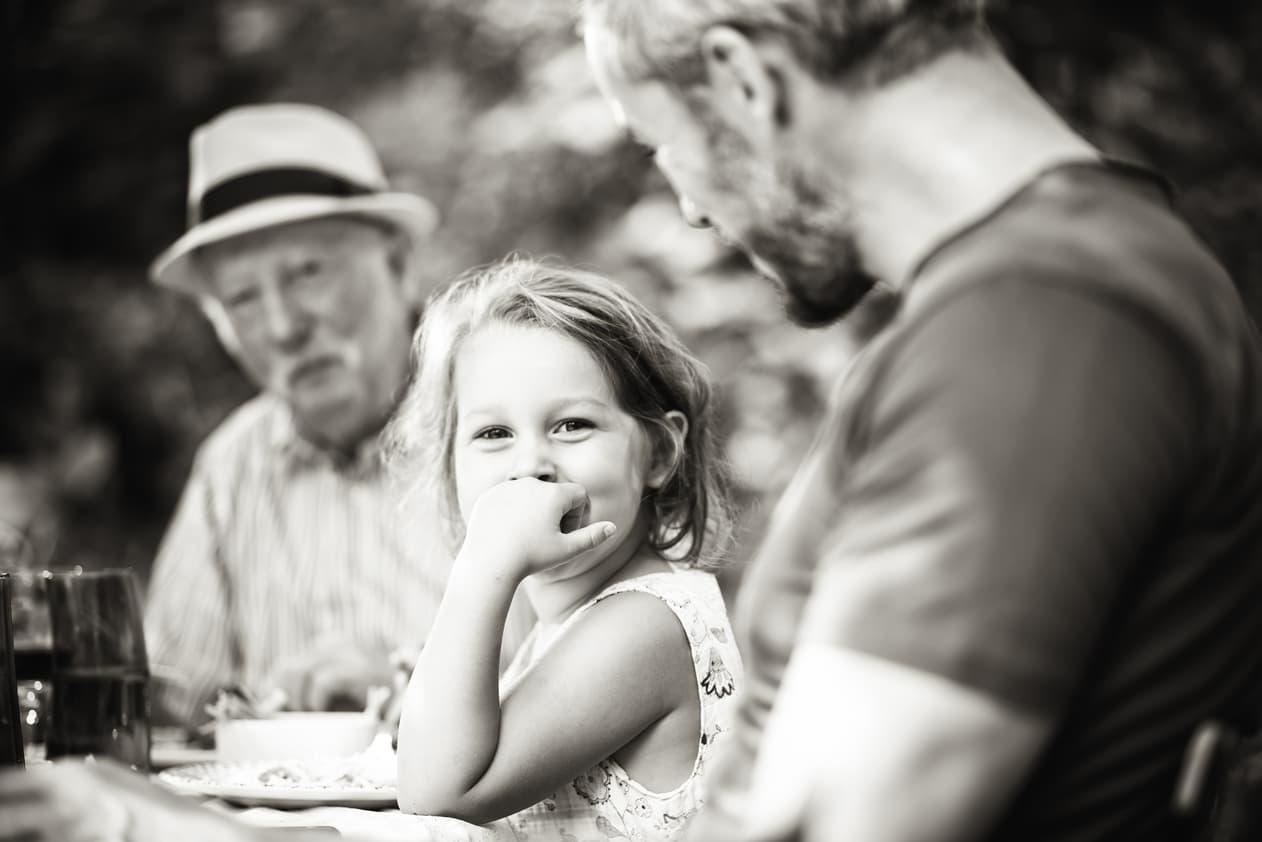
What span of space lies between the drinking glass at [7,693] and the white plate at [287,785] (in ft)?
0.70

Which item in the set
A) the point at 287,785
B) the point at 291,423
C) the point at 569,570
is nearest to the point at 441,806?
the point at 287,785

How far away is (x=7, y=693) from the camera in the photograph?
1.36 m

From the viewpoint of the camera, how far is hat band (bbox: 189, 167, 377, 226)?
3363 millimetres

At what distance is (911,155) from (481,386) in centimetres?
84

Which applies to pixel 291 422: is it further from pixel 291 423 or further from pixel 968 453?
pixel 968 453

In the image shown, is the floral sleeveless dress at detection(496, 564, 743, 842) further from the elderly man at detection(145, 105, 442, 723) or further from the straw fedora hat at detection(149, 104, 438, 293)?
the straw fedora hat at detection(149, 104, 438, 293)

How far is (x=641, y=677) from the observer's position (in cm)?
148

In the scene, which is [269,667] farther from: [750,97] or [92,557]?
[750,97]

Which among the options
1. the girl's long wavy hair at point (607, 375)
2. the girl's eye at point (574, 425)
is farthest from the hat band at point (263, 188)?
the girl's eye at point (574, 425)

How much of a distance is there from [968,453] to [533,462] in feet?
2.79

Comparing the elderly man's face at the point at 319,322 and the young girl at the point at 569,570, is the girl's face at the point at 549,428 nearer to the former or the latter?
the young girl at the point at 569,570

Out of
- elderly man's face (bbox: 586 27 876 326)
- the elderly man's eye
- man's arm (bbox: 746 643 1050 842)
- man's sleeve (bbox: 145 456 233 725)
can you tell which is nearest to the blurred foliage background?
the elderly man's eye

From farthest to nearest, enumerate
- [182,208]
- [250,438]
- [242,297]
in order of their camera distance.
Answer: [182,208]
[250,438]
[242,297]

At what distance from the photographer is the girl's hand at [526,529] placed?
56.2 inches
